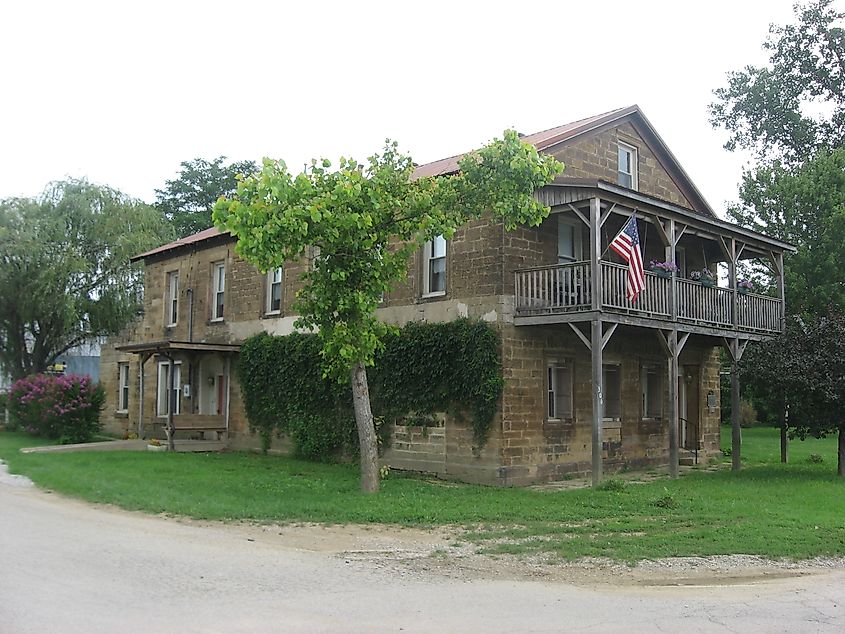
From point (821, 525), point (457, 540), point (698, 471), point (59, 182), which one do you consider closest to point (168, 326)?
point (59, 182)

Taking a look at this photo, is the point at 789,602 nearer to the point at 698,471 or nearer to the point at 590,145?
the point at 698,471

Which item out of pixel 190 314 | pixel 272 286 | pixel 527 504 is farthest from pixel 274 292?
pixel 527 504

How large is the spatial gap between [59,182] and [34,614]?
26.4 metres

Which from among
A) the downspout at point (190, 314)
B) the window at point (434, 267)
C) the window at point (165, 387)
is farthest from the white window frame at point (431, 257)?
the window at point (165, 387)

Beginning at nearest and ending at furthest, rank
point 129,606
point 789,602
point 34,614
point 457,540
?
point 34,614 → point 129,606 → point 789,602 → point 457,540

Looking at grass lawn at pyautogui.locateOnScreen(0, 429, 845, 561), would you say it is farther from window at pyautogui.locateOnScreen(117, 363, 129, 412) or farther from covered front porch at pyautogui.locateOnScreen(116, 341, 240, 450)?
window at pyautogui.locateOnScreen(117, 363, 129, 412)

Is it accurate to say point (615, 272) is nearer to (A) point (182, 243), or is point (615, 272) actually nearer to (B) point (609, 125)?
(B) point (609, 125)

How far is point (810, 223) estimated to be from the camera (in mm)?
28562

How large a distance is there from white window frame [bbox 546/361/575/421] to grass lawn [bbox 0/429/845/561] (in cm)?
240

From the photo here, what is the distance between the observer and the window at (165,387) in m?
25.9

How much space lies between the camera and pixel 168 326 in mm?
27062

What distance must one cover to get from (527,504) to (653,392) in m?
8.91

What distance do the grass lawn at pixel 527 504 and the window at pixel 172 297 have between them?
8707 mm

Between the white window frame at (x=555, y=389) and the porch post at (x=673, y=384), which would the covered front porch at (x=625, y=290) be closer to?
the porch post at (x=673, y=384)
